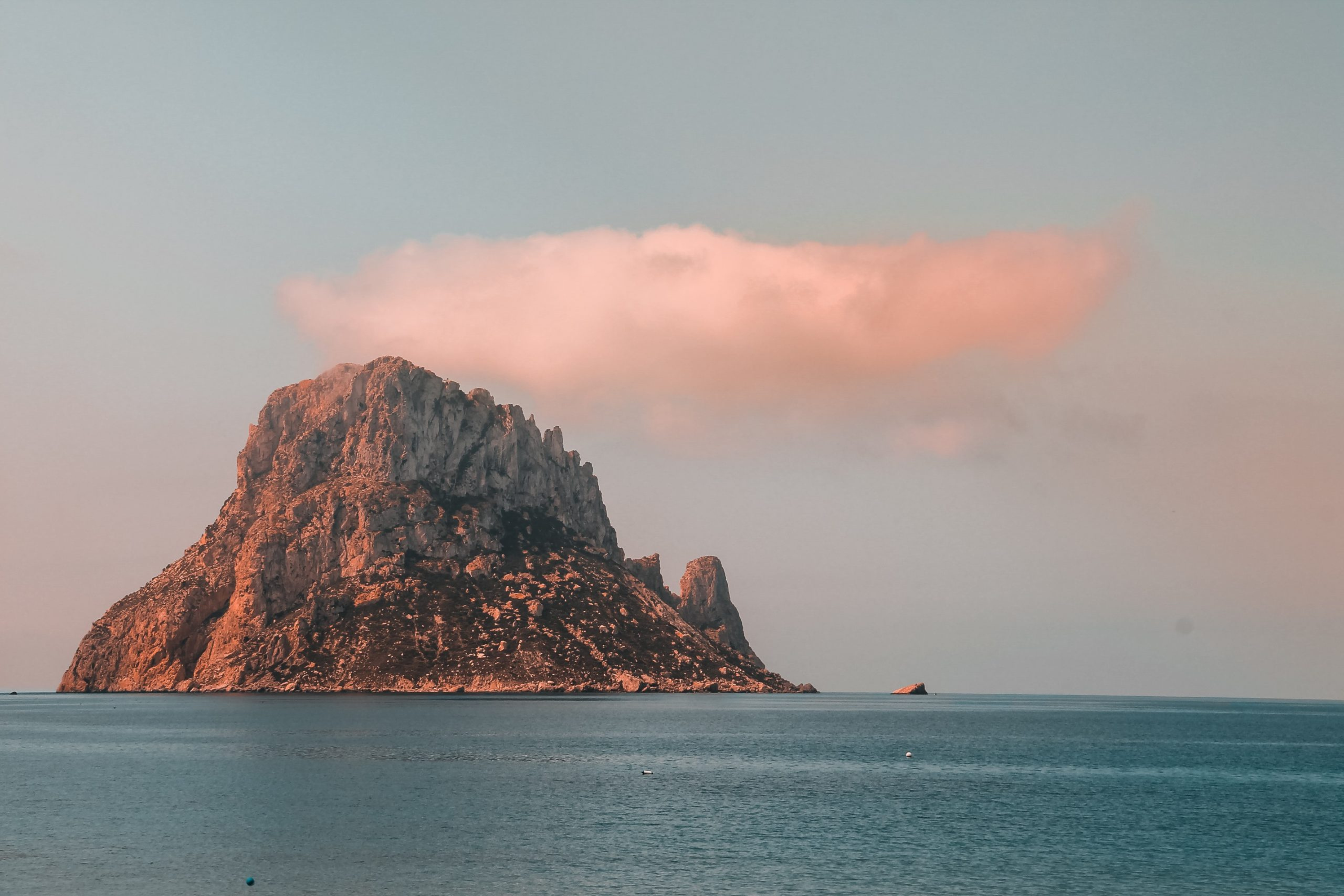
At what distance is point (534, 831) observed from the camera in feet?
243

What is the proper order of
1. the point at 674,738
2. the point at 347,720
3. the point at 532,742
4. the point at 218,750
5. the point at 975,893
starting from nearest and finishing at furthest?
the point at 975,893, the point at 218,750, the point at 532,742, the point at 674,738, the point at 347,720

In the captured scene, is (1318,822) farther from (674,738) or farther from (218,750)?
(218,750)

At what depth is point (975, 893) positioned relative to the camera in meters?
57.6

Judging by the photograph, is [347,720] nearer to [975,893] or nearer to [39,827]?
[39,827]

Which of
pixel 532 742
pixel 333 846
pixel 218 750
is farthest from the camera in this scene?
pixel 532 742

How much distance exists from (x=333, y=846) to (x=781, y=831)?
97.5ft

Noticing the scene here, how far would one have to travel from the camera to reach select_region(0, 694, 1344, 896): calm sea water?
197 feet

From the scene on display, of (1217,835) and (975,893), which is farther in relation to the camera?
(1217,835)

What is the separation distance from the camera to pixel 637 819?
80.2 meters

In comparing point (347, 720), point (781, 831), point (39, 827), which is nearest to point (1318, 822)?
point (781, 831)

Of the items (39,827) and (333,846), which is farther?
(39,827)

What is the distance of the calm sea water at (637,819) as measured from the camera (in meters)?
60.2

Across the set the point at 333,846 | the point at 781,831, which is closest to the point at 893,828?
the point at 781,831

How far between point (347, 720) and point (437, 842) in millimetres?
118393
